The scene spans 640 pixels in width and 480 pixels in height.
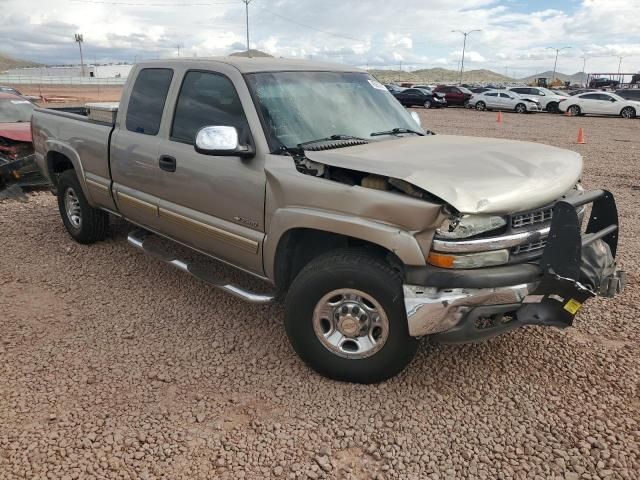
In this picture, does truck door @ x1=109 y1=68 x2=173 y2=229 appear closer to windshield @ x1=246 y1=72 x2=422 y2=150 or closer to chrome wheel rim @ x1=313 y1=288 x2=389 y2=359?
windshield @ x1=246 y1=72 x2=422 y2=150

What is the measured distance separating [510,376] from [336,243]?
1.39 m

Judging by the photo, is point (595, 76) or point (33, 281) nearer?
point (33, 281)

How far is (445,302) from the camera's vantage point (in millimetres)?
2727

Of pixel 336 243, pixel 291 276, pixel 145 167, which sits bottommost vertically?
pixel 291 276

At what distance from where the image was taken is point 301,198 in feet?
10.4

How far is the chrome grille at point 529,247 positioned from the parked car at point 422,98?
110 ft

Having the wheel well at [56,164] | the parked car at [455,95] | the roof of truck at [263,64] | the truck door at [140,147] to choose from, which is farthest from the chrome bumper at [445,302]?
the parked car at [455,95]

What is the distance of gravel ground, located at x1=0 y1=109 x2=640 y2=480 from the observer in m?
2.66

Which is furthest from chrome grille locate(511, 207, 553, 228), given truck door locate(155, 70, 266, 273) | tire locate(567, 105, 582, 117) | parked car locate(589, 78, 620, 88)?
parked car locate(589, 78, 620, 88)

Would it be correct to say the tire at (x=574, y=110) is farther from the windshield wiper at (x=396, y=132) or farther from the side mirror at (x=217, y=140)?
the side mirror at (x=217, y=140)

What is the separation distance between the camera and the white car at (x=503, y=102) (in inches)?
1203

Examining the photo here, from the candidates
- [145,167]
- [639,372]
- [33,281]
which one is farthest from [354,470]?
[33,281]

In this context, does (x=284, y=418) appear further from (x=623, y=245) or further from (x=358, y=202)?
(x=623, y=245)

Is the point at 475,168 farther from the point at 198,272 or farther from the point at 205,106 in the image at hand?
the point at 198,272
